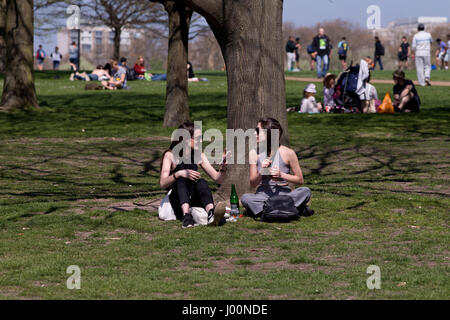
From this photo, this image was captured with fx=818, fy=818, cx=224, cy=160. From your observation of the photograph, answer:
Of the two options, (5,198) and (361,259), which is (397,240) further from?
(5,198)

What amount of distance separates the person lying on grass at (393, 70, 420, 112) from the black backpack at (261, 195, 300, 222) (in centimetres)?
1170

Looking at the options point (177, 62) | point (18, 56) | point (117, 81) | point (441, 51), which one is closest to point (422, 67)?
point (117, 81)

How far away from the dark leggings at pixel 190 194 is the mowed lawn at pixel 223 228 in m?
0.30

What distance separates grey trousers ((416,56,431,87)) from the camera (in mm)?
26797

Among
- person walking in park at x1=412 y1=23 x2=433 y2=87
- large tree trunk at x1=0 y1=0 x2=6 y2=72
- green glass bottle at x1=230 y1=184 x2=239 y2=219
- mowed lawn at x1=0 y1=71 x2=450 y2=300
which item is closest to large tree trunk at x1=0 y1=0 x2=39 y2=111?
mowed lawn at x1=0 y1=71 x2=450 y2=300

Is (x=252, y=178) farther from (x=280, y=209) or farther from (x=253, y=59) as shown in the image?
(x=253, y=59)

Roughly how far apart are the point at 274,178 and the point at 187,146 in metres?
1.04

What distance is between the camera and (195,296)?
5.74m

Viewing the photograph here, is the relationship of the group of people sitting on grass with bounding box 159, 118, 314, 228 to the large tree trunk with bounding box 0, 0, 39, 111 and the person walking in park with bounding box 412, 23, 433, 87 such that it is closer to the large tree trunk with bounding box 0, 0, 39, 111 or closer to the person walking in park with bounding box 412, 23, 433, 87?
the large tree trunk with bounding box 0, 0, 39, 111

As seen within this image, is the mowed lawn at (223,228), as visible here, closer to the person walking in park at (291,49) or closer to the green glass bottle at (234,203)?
the green glass bottle at (234,203)

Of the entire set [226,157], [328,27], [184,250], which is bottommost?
[184,250]
